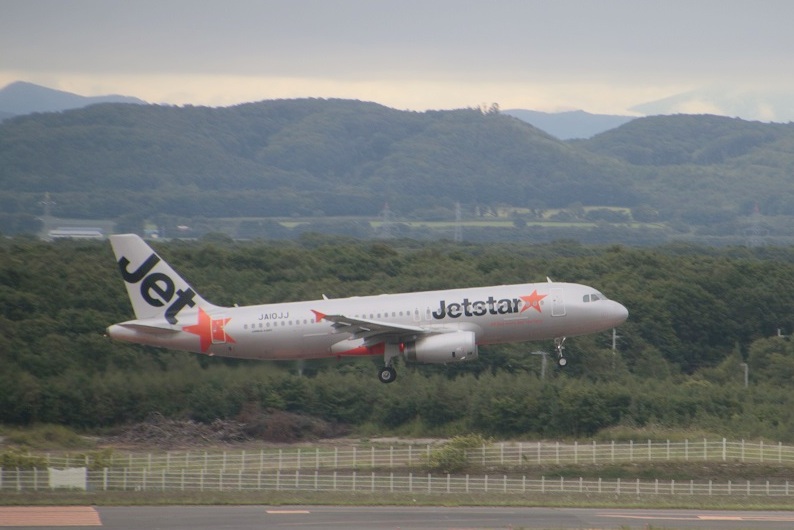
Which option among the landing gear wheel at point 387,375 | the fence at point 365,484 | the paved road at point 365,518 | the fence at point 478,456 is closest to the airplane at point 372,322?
the landing gear wheel at point 387,375

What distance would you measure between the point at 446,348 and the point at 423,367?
15445mm

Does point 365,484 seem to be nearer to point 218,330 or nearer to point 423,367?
point 218,330

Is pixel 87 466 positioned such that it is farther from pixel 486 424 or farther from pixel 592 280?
pixel 592 280

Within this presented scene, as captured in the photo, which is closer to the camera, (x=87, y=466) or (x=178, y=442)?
(x=87, y=466)

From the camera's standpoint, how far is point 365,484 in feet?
163

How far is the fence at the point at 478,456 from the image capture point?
53.5 m

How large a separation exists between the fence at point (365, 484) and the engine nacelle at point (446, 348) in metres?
5.21

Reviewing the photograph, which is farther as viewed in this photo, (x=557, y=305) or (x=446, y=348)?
(x=557, y=305)

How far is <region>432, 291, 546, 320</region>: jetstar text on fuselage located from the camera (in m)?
56.8

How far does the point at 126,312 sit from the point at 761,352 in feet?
124

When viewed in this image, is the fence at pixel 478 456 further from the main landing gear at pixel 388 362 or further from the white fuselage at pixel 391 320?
the white fuselage at pixel 391 320

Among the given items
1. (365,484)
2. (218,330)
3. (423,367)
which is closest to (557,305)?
(365,484)

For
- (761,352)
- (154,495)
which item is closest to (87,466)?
(154,495)

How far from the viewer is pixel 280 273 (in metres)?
98.1
